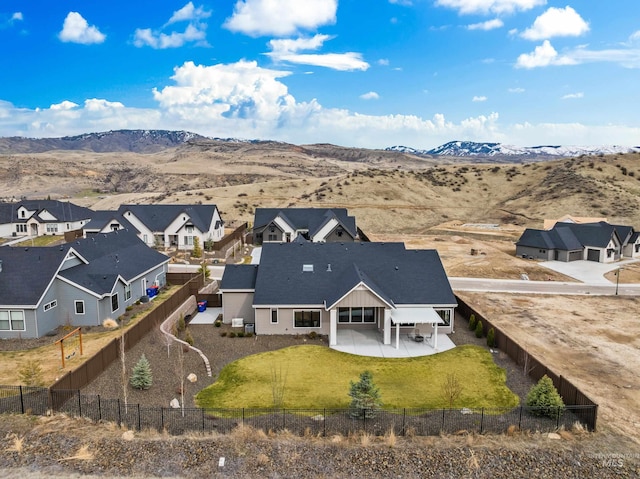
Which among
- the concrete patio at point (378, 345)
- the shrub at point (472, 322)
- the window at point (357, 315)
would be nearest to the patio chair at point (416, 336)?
the concrete patio at point (378, 345)

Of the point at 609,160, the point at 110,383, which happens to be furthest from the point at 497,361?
the point at 609,160

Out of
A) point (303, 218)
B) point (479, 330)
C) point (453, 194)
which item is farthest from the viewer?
point (453, 194)

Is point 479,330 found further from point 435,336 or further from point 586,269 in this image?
point 586,269

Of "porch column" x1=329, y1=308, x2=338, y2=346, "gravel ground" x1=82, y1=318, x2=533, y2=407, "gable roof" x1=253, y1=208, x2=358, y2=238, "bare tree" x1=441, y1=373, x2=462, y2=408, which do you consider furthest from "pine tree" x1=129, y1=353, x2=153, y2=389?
"gable roof" x1=253, y1=208, x2=358, y2=238

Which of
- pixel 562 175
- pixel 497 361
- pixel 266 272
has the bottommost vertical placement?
pixel 497 361

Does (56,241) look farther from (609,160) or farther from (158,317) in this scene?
(609,160)

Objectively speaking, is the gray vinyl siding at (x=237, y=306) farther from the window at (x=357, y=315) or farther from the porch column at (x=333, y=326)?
the porch column at (x=333, y=326)

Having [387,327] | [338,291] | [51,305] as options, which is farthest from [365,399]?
[51,305]
